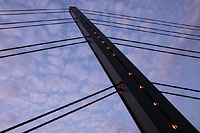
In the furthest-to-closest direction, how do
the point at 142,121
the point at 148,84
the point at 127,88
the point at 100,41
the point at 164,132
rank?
the point at 100,41 < the point at 148,84 < the point at 127,88 < the point at 142,121 < the point at 164,132

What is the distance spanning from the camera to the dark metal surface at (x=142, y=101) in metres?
1.89

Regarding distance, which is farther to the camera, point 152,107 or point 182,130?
point 152,107

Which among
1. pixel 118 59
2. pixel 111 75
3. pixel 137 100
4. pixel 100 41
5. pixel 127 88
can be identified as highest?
pixel 100 41

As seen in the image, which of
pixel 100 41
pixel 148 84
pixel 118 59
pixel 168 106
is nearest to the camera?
pixel 168 106

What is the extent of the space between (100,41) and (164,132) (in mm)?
2822

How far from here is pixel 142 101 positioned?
215 cm

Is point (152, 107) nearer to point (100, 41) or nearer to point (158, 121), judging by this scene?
point (158, 121)

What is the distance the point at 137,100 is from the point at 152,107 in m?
0.24

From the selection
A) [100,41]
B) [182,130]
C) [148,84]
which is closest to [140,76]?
[148,84]

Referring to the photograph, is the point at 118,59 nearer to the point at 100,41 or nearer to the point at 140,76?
the point at 140,76

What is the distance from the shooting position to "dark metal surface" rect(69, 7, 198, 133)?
189cm

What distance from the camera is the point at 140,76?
284cm

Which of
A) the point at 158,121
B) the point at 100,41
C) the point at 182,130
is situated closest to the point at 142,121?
the point at 158,121

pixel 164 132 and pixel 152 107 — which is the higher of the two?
pixel 152 107
